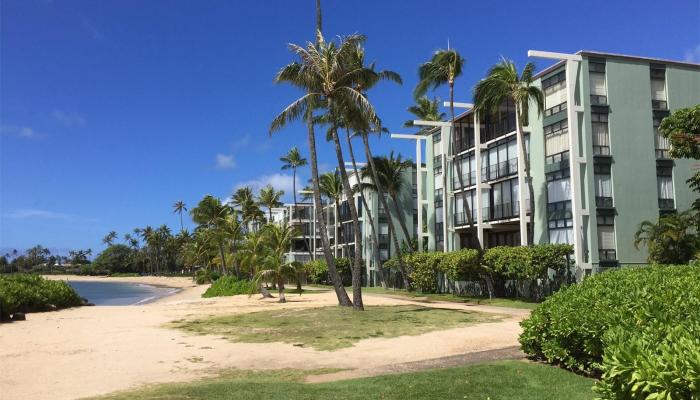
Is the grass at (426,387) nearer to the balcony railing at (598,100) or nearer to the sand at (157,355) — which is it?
the sand at (157,355)

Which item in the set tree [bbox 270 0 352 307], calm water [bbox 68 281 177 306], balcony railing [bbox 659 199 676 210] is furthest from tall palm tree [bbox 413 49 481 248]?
calm water [bbox 68 281 177 306]

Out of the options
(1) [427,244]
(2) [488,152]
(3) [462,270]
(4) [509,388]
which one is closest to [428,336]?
(4) [509,388]

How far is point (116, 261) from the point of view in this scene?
159 metres

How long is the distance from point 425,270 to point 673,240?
1618cm

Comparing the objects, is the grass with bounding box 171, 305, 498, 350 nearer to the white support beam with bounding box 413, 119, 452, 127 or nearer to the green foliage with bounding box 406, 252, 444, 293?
the green foliage with bounding box 406, 252, 444, 293

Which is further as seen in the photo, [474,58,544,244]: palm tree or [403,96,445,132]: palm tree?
[403,96,445,132]: palm tree

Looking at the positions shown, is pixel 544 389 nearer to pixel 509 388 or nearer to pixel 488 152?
pixel 509 388

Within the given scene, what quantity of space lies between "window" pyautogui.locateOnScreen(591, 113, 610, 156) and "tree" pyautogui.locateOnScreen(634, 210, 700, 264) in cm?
492

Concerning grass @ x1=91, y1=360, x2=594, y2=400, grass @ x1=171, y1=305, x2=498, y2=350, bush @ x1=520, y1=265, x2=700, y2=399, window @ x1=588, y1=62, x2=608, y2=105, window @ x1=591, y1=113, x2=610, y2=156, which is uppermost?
window @ x1=588, y1=62, x2=608, y2=105

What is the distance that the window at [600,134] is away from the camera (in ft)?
108

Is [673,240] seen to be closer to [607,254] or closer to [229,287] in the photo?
[607,254]

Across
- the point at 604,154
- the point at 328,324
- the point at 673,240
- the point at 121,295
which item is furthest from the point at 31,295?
the point at 121,295

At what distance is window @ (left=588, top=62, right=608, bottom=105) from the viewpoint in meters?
32.8

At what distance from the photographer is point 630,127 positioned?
3322 cm
